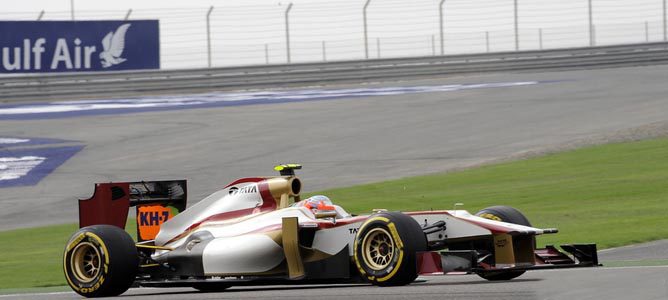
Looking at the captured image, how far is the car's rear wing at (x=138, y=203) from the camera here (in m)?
12.9

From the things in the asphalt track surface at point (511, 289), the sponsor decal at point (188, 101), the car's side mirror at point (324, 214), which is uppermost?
the sponsor decal at point (188, 101)

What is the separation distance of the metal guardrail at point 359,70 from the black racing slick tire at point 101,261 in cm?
3037

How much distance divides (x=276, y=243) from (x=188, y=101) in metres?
28.7

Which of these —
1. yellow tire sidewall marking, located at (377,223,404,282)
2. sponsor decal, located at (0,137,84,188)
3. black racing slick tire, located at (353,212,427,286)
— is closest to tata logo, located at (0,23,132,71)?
sponsor decal, located at (0,137,84,188)

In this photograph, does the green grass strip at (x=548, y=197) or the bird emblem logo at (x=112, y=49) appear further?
the bird emblem logo at (x=112, y=49)

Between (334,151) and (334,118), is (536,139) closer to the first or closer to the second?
(334,151)

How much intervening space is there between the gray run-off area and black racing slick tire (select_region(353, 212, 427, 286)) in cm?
1063

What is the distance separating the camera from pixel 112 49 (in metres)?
41.8

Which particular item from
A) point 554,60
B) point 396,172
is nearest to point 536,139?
point 396,172

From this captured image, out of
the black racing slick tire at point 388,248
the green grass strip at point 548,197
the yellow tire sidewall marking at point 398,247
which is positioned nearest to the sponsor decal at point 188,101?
the green grass strip at point 548,197

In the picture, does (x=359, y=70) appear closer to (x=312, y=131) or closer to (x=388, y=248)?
(x=312, y=131)

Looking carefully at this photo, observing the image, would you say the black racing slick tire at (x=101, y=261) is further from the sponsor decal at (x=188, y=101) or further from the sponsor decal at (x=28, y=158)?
the sponsor decal at (x=188, y=101)

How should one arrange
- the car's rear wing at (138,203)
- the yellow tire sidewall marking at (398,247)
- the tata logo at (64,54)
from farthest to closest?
the tata logo at (64,54), the car's rear wing at (138,203), the yellow tire sidewall marking at (398,247)

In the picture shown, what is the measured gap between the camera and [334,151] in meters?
28.3
